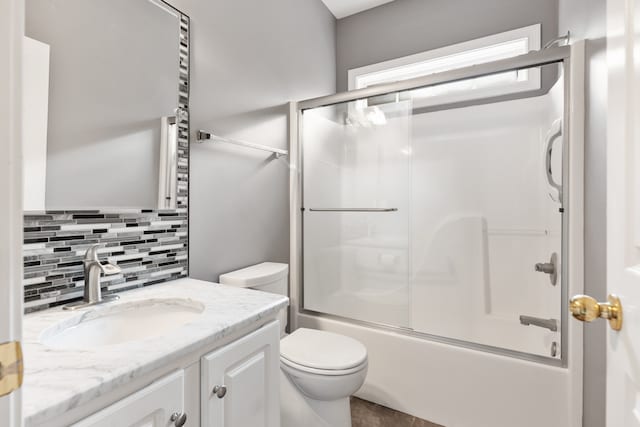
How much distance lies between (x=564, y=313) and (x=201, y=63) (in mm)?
2056

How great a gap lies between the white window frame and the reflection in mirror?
1.23m

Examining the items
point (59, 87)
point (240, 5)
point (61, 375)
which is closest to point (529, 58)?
point (240, 5)

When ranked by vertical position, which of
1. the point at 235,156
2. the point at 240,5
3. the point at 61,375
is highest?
the point at 240,5

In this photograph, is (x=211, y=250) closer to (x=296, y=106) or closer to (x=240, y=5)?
(x=296, y=106)

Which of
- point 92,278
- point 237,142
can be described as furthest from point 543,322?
point 92,278

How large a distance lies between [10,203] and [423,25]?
2755mm

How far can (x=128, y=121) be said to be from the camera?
1.23 m

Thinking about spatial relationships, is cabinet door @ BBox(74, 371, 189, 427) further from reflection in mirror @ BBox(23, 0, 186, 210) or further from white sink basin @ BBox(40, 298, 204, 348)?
reflection in mirror @ BBox(23, 0, 186, 210)

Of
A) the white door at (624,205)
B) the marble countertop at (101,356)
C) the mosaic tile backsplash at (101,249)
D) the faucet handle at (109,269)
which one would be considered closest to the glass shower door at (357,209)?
the mosaic tile backsplash at (101,249)

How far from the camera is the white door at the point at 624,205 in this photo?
0.54 m

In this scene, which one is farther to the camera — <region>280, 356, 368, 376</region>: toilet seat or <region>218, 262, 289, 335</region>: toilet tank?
<region>218, 262, 289, 335</region>: toilet tank

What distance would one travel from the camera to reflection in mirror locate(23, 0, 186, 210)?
38.8 inches

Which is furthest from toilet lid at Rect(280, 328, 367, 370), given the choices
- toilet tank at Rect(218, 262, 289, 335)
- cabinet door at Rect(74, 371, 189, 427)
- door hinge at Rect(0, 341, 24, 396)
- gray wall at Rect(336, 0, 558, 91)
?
gray wall at Rect(336, 0, 558, 91)

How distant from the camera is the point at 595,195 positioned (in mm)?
1269
